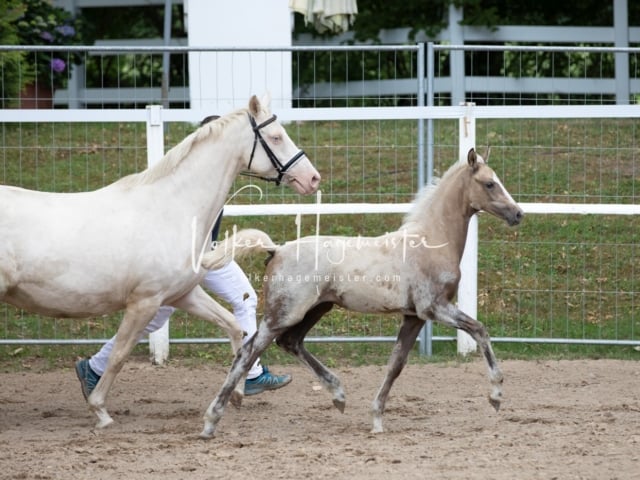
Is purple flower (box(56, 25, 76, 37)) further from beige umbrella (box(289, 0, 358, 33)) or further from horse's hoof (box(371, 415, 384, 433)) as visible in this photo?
horse's hoof (box(371, 415, 384, 433))

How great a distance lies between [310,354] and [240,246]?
0.83 metres

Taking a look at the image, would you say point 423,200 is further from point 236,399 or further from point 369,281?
point 236,399

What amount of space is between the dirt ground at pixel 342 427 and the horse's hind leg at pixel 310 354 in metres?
0.22

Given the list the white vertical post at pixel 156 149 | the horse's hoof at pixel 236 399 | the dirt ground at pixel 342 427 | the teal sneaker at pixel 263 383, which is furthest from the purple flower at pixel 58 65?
the horse's hoof at pixel 236 399

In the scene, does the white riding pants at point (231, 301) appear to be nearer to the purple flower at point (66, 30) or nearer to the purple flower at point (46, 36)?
the purple flower at point (46, 36)

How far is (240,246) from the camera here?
5.92 m

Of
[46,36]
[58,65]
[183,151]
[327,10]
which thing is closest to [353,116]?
[183,151]

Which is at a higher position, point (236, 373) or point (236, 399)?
point (236, 373)

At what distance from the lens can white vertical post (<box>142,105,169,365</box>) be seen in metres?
7.91

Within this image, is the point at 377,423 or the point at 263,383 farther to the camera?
the point at 263,383

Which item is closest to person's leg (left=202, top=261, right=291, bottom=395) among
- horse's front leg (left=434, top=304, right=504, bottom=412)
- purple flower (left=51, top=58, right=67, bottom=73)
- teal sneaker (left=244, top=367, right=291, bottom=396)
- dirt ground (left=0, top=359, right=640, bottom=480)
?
teal sneaker (left=244, top=367, right=291, bottom=396)

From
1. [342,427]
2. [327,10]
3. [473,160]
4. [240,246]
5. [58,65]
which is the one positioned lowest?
[342,427]

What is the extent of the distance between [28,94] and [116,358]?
8.09 metres

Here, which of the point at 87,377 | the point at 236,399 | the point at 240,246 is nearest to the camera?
the point at 240,246
